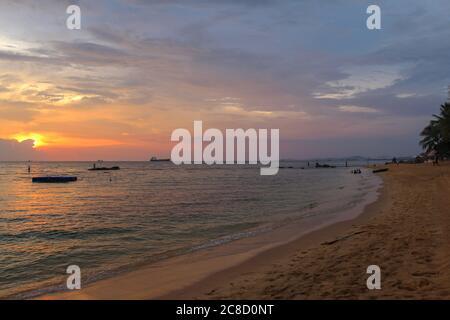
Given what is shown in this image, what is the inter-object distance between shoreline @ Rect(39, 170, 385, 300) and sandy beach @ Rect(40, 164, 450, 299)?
24mm

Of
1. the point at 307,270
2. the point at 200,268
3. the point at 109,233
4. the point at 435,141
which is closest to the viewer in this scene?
the point at 307,270

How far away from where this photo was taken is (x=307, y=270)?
30.4ft

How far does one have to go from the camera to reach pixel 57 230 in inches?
725

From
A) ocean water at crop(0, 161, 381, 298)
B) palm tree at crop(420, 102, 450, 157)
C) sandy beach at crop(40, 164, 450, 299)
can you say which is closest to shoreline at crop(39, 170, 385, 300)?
sandy beach at crop(40, 164, 450, 299)

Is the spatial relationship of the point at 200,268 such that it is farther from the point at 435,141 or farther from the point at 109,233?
the point at 435,141

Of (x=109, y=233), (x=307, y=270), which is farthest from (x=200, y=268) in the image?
(x=109, y=233)

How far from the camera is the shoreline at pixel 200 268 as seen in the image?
28.6 ft

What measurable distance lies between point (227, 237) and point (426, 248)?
8071 mm

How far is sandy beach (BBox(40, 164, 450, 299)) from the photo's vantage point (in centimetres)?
752

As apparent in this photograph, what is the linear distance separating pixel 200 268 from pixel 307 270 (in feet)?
10.2

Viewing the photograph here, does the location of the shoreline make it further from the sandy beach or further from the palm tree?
the palm tree

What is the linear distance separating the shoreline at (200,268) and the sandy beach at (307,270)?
0.02 m
